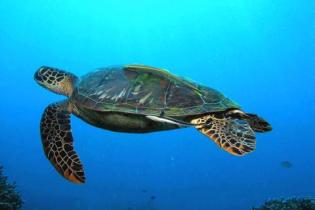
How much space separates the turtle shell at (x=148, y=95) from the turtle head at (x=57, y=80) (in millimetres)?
883

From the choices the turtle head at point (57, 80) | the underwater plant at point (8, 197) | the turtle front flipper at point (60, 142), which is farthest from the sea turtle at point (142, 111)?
the underwater plant at point (8, 197)

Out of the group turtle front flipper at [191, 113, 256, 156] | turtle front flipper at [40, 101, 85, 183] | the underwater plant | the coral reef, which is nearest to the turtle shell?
turtle front flipper at [191, 113, 256, 156]

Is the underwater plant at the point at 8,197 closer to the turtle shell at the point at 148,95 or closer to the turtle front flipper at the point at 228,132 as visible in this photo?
the turtle shell at the point at 148,95

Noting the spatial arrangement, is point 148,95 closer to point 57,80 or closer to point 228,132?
point 228,132

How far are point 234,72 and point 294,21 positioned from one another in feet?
66.9

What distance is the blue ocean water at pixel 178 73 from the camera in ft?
127

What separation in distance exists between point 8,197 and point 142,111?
15.7 feet

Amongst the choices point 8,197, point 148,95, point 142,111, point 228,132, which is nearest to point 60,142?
point 142,111

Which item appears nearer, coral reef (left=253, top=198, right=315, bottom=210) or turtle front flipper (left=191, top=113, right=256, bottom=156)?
turtle front flipper (left=191, top=113, right=256, bottom=156)

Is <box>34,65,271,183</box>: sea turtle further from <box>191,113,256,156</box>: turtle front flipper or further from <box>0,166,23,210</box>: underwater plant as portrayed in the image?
<box>0,166,23,210</box>: underwater plant

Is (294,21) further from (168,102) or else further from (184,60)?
(168,102)

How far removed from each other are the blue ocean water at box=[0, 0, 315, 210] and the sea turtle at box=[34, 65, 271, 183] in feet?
74.0

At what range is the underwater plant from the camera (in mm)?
7061

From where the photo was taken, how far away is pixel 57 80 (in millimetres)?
5988
